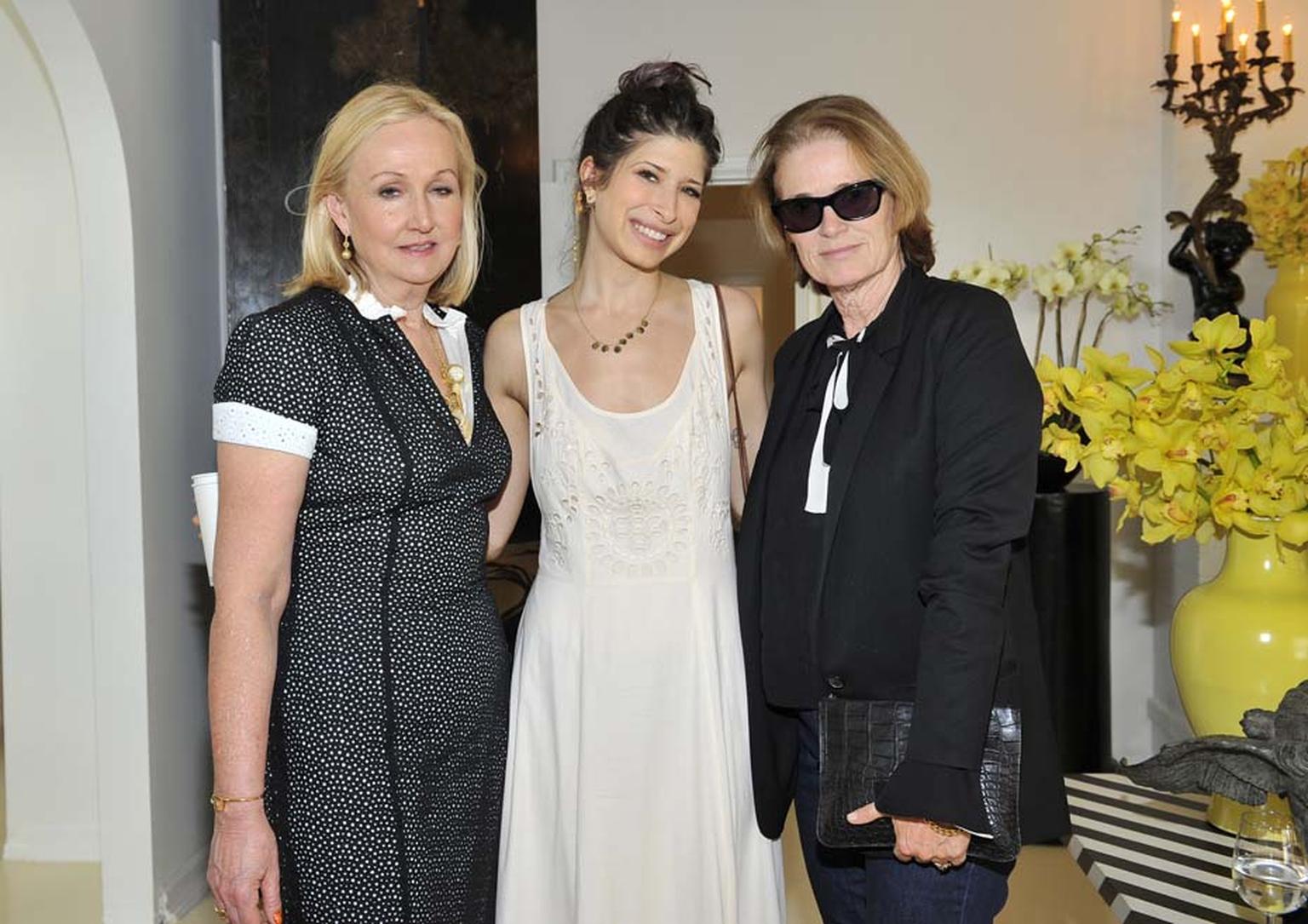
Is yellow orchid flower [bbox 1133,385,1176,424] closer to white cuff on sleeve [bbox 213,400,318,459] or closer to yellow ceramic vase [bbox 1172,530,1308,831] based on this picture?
yellow ceramic vase [bbox 1172,530,1308,831]

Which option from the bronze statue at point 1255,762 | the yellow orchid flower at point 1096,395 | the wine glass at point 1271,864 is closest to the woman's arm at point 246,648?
the bronze statue at point 1255,762

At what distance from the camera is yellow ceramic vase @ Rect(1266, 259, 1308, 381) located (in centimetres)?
353

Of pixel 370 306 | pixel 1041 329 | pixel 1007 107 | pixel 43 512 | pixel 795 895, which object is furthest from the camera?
pixel 1007 107

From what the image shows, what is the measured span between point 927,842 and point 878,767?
106 mm

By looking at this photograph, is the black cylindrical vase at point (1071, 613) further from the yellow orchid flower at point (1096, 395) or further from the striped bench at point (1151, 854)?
the yellow orchid flower at point (1096, 395)

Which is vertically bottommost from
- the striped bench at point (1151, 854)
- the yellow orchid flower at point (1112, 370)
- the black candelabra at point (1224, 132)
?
the striped bench at point (1151, 854)

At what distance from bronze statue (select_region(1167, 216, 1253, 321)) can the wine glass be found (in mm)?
3218

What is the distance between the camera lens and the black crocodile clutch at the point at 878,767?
1599 mm

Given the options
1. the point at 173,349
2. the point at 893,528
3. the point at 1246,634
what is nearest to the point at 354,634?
the point at 893,528

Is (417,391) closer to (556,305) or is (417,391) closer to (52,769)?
(556,305)

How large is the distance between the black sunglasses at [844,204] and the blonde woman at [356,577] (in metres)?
0.51

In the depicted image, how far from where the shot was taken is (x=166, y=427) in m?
3.60

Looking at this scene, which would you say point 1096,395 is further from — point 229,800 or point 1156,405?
point 229,800

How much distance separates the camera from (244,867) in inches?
64.6
